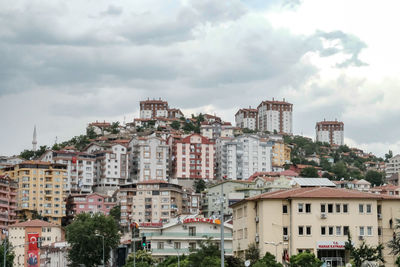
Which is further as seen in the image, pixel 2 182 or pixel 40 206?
pixel 40 206

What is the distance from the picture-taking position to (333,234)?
79.4 m

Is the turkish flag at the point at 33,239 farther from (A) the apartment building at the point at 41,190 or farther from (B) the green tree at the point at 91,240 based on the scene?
(A) the apartment building at the point at 41,190

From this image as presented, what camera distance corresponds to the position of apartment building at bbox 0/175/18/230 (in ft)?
525

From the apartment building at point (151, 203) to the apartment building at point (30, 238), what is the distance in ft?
58.0

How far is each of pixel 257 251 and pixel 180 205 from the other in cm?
9469

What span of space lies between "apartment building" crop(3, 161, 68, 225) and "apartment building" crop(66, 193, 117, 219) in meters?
2.95

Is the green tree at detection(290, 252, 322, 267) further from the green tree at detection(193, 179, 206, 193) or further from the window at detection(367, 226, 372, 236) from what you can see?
the green tree at detection(193, 179, 206, 193)

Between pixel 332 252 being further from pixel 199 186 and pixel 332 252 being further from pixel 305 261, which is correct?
pixel 199 186

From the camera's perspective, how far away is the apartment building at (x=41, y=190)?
17725 cm

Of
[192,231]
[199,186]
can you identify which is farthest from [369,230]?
[199,186]

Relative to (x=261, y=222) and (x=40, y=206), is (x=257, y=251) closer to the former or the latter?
(x=261, y=222)

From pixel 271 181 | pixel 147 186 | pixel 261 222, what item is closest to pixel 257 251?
pixel 261 222

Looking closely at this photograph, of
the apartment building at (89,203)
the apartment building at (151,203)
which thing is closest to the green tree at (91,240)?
the apartment building at (151,203)

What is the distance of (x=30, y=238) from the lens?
144250 mm
